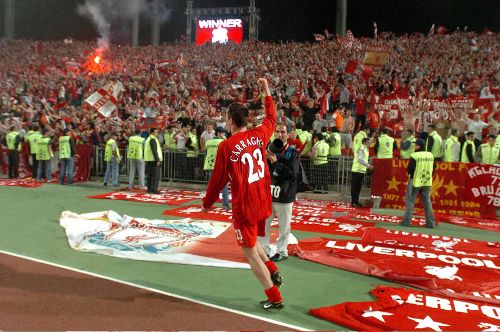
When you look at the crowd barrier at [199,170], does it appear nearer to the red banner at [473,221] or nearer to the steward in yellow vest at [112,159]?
the steward in yellow vest at [112,159]

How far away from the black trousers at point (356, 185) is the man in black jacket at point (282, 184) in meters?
6.13

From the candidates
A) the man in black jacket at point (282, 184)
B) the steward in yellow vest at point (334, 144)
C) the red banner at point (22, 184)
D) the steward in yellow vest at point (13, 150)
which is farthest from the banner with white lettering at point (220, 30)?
the man in black jacket at point (282, 184)

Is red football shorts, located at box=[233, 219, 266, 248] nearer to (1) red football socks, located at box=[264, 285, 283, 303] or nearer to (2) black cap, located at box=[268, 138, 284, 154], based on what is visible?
(1) red football socks, located at box=[264, 285, 283, 303]

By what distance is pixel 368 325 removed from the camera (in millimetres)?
4582

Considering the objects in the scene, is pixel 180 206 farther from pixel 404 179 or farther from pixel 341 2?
pixel 341 2

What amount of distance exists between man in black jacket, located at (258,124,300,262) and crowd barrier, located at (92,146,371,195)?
7.16m

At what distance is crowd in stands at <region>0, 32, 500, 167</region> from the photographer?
15945 millimetres

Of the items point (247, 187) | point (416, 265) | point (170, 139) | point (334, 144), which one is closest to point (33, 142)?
point (170, 139)

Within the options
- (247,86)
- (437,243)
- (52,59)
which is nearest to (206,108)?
(247,86)

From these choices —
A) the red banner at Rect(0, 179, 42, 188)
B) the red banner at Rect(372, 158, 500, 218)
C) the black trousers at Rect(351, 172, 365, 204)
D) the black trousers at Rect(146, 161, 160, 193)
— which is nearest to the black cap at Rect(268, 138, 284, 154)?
the black trousers at Rect(351, 172, 365, 204)

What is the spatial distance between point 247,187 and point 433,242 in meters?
5.12

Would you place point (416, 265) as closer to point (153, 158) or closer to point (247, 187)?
point (247, 187)

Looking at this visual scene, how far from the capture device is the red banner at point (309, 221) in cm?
951

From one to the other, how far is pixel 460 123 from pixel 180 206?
8.87 metres
